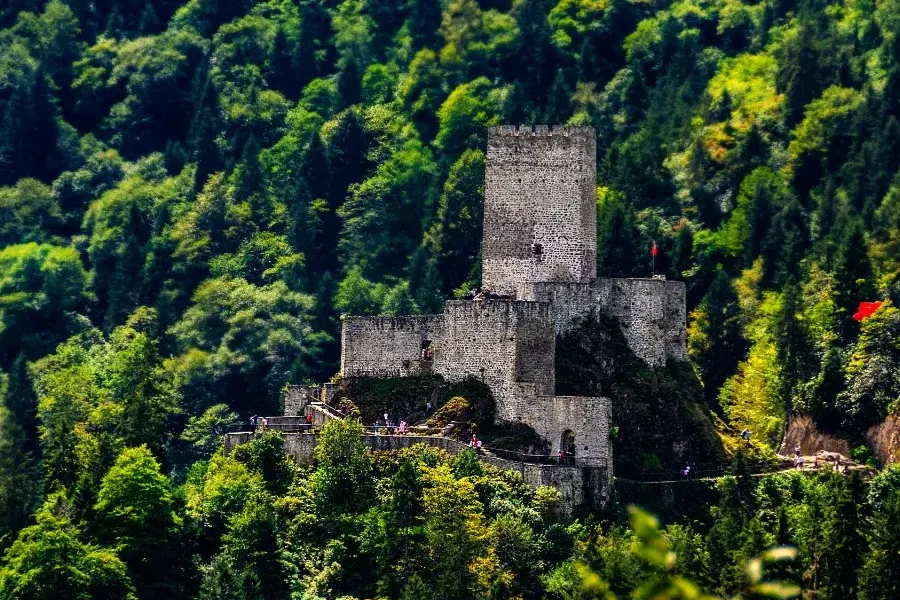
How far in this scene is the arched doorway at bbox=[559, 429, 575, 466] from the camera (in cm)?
8175

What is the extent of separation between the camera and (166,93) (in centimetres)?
15400

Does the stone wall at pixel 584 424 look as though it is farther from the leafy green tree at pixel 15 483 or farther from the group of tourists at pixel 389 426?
the leafy green tree at pixel 15 483

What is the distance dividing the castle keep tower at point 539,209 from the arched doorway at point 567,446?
6799mm

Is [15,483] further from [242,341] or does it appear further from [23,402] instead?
[242,341]

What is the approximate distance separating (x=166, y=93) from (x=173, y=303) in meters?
21.7

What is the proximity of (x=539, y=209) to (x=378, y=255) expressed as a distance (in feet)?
160

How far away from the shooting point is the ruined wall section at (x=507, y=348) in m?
83.2

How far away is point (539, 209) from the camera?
87438 millimetres

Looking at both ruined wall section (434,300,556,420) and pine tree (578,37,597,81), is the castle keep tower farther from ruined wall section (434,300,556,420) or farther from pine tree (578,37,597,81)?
pine tree (578,37,597,81)

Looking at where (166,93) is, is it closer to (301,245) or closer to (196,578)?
(301,245)

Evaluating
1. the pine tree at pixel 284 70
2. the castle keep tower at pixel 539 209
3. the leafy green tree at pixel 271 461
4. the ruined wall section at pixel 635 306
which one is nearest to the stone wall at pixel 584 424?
the ruined wall section at pixel 635 306

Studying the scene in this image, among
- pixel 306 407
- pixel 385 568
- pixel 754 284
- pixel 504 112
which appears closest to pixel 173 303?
pixel 504 112

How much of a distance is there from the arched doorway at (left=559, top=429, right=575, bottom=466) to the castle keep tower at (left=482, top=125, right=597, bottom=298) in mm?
6799

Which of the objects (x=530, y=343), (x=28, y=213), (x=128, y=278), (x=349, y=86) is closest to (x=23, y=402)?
(x=128, y=278)
